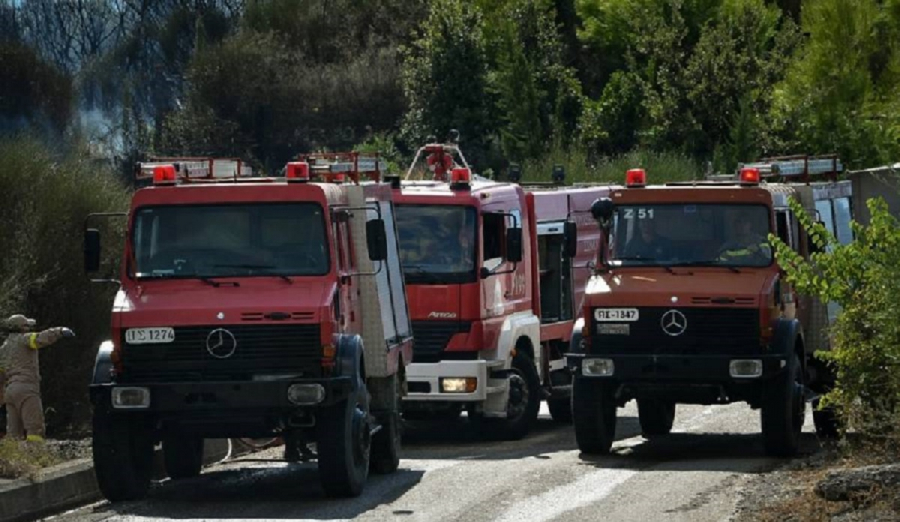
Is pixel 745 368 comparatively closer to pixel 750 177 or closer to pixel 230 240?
pixel 750 177

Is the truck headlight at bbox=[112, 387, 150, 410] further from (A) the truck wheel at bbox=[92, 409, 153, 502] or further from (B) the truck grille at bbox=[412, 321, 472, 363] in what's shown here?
(B) the truck grille at bbox=[412, 321, 472, 363]

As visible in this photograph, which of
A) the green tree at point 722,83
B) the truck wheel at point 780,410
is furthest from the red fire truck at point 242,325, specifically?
the green tree at point 722,83

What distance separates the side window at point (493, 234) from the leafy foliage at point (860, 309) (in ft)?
15.0

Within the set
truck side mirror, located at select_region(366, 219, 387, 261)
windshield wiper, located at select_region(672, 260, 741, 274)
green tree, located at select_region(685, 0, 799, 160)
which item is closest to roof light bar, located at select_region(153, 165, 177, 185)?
truck side mirror, located at select_region(366, 219, 387, 261)

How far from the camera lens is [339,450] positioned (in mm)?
14211

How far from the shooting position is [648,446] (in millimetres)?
18875

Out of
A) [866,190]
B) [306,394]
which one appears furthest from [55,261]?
[866,190]

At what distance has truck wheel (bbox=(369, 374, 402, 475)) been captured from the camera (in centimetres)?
1638

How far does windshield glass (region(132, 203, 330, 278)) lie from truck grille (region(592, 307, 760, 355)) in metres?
3.53

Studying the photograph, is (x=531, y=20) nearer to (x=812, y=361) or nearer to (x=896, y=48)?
(x=896, y=48)

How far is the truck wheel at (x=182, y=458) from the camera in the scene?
53.9ft

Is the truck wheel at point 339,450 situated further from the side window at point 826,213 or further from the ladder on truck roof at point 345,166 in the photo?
the side window at point 826,213

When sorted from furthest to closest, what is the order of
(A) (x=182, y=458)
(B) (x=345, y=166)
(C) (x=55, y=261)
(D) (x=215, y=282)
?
(C) (x=55, y=261) < (B) (x=345, y=166) < (A) (x=182, y=458) < (D) (x=215, y=282)

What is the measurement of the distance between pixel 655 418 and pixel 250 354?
22.2 feet
